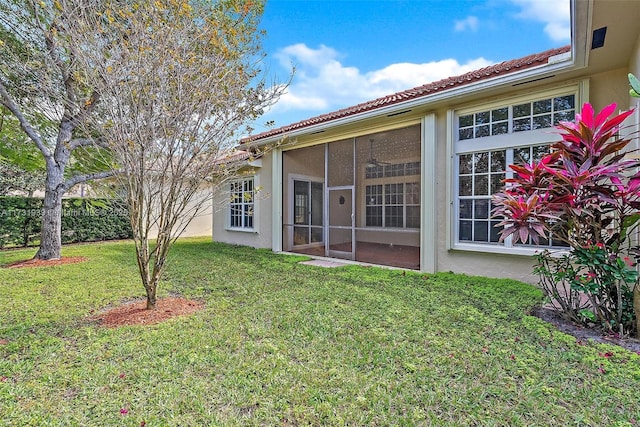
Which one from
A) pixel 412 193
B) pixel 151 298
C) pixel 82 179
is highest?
pixel 82 179

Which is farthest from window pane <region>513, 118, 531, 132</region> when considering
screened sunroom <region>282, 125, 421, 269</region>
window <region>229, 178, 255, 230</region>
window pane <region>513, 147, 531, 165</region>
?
window <region>229, 178, 255, 230</region>

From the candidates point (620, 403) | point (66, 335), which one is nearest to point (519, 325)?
point (620, 403)

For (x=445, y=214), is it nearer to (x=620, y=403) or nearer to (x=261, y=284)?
(x=261, y=284)

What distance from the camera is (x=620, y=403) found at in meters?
2.65

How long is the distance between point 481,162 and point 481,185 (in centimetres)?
53

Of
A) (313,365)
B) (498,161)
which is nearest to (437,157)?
(498,161)

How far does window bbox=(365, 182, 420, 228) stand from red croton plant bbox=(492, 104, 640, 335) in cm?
602

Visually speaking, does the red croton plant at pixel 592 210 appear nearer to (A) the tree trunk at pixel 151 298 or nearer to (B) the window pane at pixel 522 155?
(B) the window pane at pixel 522 155

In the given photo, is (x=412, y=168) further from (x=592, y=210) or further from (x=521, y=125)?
(x=592, y=210)

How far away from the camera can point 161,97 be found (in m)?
4.32

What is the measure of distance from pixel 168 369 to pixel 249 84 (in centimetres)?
477

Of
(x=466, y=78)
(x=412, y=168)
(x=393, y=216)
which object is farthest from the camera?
(x=393, y=216)

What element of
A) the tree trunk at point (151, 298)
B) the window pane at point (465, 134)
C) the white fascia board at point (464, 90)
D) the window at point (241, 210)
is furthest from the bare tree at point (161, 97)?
the window at point (241, 210)

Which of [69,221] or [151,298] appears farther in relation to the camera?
[69,221]
